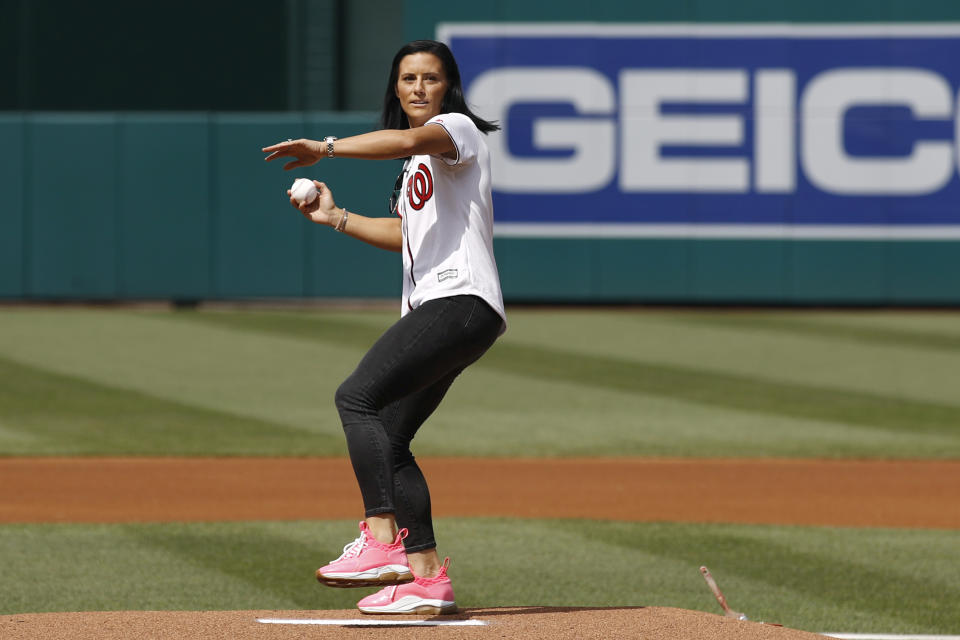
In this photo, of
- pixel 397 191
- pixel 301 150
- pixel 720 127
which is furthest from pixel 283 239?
pixel 301 150

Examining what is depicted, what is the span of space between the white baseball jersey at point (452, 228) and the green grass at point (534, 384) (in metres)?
5.88

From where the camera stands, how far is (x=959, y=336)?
1833 centimetres

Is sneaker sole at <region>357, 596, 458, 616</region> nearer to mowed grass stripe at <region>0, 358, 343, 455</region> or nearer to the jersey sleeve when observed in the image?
the jersey sleeve

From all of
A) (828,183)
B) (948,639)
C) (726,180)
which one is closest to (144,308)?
(726,180)

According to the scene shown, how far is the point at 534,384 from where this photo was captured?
1445 centimetres

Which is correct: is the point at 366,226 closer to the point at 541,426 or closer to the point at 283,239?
the point at 541,426

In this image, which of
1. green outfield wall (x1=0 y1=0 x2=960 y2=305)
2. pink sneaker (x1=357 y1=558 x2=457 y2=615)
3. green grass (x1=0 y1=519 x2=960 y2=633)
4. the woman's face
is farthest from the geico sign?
pink sneaker (x1=357 y1=558 x2=457 y2=615)

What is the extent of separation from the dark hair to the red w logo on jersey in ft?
0.76

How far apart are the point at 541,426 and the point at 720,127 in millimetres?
9445

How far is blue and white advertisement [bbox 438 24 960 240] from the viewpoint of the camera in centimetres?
2042

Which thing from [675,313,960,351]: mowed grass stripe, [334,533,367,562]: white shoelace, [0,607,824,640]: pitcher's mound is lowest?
[675,313,960,351]: mowed grass stripe

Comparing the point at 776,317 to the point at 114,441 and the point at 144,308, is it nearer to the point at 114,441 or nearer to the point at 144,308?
the point at 144,308

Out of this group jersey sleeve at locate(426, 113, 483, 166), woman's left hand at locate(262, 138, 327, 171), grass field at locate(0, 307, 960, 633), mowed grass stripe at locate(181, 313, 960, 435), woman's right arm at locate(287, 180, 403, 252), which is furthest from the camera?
mowed grass stripe at locate(181, 313, 960, 435)

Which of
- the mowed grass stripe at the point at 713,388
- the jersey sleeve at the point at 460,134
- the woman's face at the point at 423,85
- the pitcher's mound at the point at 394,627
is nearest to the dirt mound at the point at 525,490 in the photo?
the mowed grass stripe at the point at 713,388
